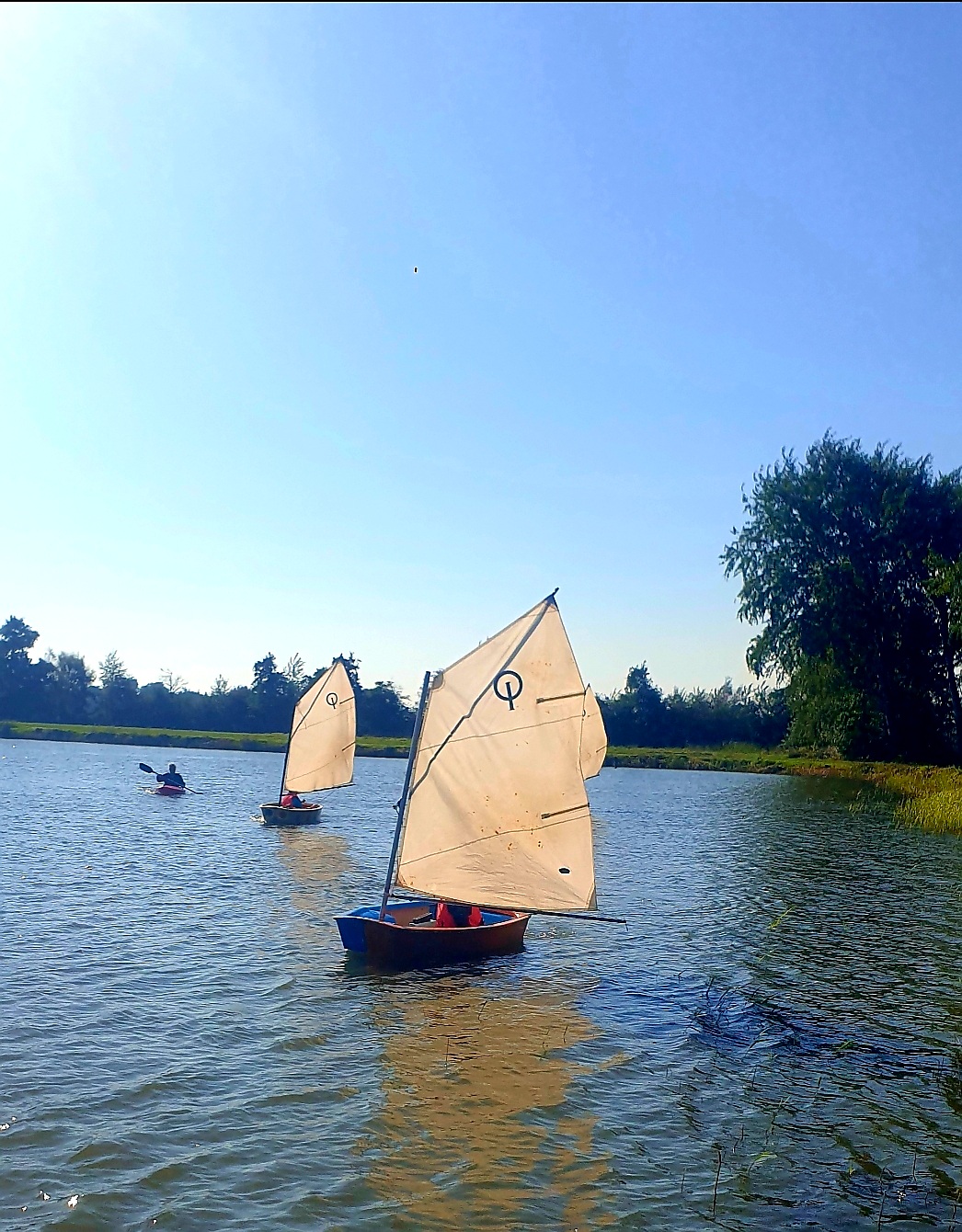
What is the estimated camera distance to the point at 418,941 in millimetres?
21531

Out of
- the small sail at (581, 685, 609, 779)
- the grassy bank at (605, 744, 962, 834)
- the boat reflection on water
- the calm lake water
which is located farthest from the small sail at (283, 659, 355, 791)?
the boat reflection on water

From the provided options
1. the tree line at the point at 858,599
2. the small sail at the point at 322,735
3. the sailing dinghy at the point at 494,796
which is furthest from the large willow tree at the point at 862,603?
the sailing dinghy at the point at 494,796

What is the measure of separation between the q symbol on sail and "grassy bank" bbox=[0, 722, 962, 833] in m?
35.1

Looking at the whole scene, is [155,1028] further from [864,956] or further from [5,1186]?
[864,956]

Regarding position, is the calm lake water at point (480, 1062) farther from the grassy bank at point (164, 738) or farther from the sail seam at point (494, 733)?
the grassy bank at point (164, 738)

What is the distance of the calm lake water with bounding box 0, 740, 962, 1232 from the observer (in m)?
11.8

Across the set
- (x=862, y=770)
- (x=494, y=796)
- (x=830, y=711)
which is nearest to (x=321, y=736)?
(x=494, y=796)

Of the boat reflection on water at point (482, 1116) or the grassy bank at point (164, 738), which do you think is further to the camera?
the grassy bank at point (164, 738)

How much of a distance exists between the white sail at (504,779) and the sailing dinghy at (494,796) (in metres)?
0.02

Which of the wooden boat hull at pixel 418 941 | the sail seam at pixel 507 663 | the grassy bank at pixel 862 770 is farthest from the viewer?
the grassy bank at pixel 862 770

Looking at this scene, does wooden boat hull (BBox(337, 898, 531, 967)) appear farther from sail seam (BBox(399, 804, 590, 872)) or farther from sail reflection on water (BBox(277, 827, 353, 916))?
sail reflection on water (BBox(277, 827, 353, 916))

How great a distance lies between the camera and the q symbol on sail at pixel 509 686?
20969 millimetres

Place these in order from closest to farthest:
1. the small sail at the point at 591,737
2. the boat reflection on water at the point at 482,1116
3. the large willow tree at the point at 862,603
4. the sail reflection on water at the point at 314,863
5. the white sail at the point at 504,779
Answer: the boat reflection on water at the point at 482,1116 → the white sail at the point at 504,779 → the sail reflection on water at the point at 314,863 → the small sail at the point at 591,737 → the large willow tree at the point at 862,603

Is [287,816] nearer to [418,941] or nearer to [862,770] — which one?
[418,941]
